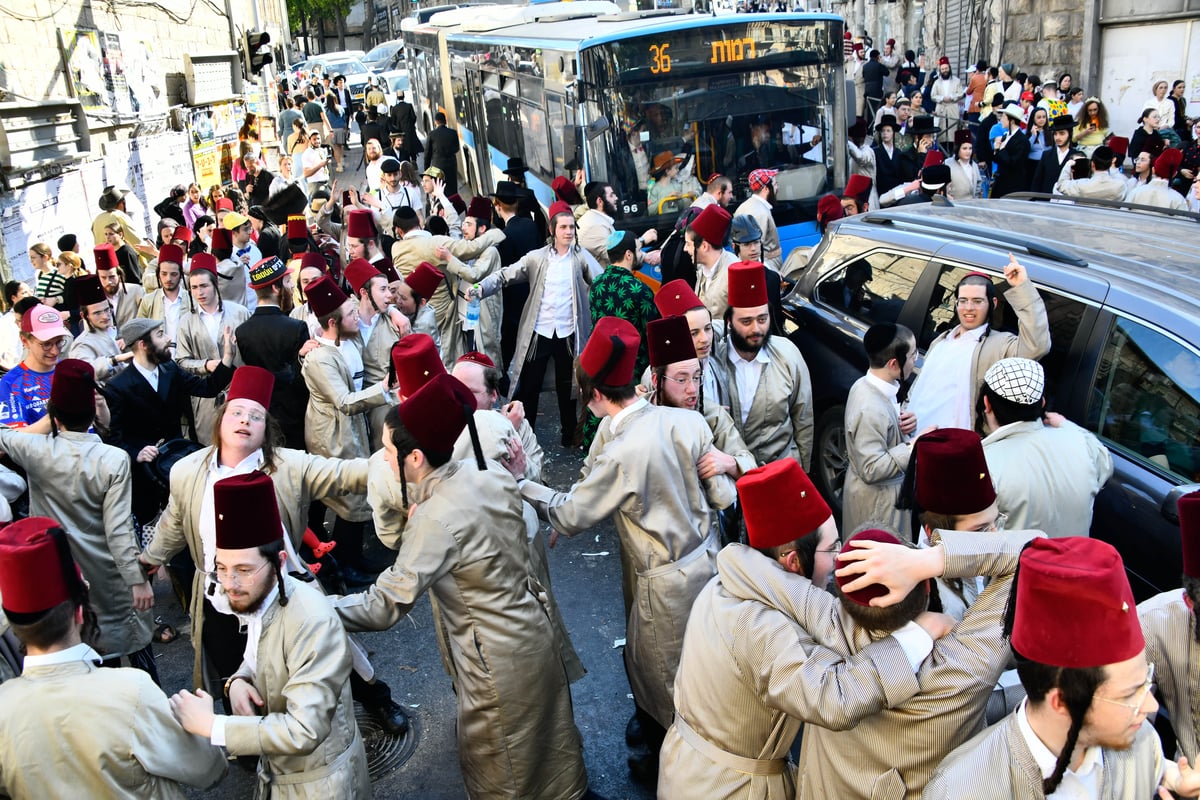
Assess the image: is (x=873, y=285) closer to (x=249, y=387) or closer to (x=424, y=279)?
(x=424, y=279)

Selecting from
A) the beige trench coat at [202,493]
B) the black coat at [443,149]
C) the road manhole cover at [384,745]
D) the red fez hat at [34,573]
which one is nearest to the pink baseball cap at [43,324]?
the beige trench coat at [202,493]

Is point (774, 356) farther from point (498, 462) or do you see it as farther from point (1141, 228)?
point (1141, 228)

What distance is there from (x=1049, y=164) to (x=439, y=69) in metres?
12.9

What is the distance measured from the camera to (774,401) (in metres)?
5.22

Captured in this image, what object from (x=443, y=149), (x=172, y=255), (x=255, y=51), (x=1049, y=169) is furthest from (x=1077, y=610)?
(x=255, y=51)

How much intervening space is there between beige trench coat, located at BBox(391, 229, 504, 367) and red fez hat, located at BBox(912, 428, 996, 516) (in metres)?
5.49

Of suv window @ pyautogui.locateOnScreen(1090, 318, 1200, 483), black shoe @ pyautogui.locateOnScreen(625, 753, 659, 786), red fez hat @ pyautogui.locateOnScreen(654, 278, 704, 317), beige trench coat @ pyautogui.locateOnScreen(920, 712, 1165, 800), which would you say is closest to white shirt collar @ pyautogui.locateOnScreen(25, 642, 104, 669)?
beige trench coat @ pyautogui.locateOnScreen(920, 712, 1165, 800)

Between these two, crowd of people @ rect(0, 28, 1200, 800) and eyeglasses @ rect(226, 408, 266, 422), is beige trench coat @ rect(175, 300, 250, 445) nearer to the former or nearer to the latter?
crowd of people @ rect(0, 28, 1200, 800)

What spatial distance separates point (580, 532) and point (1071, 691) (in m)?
2.65

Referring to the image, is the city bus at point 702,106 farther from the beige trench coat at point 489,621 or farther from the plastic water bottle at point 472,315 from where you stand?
the beige trench coat at point 489,621

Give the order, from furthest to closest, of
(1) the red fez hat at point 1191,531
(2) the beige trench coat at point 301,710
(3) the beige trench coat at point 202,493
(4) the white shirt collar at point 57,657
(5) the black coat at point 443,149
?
1. (5) the black coat at point 443,149
2. (3) the beige trench coat at point 202,493
3. (2) the beige trench coat at point 301,710
4. (4) the white shirt collar at point 57,657
5. (1) the red fez hat at point 1191,531

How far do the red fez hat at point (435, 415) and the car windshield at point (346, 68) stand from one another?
122ft

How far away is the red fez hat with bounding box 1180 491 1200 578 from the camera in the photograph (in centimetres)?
267

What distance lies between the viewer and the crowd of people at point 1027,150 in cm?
935
